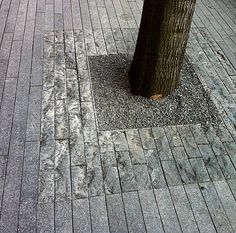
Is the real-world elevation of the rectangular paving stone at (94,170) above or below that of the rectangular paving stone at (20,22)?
below

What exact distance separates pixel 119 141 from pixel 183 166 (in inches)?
28.2

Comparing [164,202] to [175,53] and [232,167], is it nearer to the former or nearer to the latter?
[232,167]

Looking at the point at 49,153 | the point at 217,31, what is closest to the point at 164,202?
the point at 49,153

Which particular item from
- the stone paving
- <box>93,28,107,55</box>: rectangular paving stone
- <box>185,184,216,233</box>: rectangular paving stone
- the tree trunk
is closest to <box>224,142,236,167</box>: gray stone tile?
the stone paving

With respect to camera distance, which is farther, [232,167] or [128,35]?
[128,35]

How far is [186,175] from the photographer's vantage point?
318cm

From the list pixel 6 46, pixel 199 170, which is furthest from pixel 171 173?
pixel 6 46

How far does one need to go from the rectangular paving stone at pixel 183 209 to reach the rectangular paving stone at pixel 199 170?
235 millimetres

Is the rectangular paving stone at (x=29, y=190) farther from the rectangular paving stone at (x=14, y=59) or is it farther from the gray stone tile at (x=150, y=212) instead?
the rectangular paving stone at (x=14, y=59)

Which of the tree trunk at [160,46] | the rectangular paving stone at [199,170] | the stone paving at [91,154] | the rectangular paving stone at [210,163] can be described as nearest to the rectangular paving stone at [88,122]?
the stone paving at [91,154]

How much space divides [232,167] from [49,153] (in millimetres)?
1883

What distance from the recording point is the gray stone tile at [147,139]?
341 centimetres

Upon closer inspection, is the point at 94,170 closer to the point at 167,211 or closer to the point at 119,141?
the point at 119,141

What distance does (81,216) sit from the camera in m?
2.82
